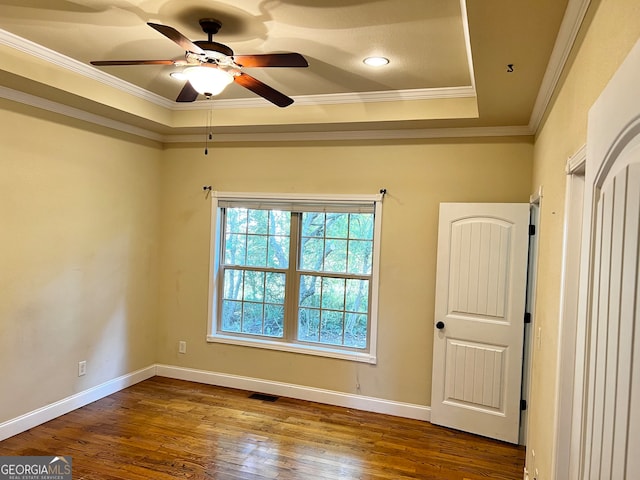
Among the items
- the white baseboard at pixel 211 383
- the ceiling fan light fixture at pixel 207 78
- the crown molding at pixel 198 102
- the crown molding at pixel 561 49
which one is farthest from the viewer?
the white baseboard at pixel 211 383

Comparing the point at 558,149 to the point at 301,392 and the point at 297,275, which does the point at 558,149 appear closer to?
the point at 297,275

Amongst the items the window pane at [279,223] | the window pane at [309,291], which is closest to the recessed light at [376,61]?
the window pane at [279,223]

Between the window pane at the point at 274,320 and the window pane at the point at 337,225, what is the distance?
0.92 meters

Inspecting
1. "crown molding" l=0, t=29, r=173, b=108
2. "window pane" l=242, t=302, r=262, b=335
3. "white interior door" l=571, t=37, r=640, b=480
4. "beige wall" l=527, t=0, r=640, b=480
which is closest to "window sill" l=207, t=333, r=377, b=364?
"window pane" l=242, t=302, r=262, b=335

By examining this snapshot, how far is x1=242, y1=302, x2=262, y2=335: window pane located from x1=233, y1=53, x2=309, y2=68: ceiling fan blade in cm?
276

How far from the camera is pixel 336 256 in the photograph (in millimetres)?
4367

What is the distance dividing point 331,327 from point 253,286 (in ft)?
3.00

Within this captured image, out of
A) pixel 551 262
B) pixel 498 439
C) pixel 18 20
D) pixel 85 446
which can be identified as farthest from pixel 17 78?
pixel 498 439

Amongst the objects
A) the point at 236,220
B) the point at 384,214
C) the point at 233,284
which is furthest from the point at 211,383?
the point at 384,214

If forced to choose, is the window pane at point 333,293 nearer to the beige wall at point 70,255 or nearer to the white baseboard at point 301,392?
the white baseboard at point 301,392

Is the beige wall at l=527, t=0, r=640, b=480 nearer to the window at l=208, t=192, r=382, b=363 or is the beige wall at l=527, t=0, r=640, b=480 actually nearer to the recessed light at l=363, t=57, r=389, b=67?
the recessed light at l=363, t=57, r=389, b=67

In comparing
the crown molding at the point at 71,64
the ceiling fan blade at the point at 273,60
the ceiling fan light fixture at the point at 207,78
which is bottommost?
the ceiling fan light fixture at the point at 207,78

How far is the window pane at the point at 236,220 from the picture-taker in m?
4.66

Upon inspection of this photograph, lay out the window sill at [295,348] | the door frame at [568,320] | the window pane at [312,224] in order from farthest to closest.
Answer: the window pane at [312,224]
the window sill at [295,348]
the door frame at [568,320]
